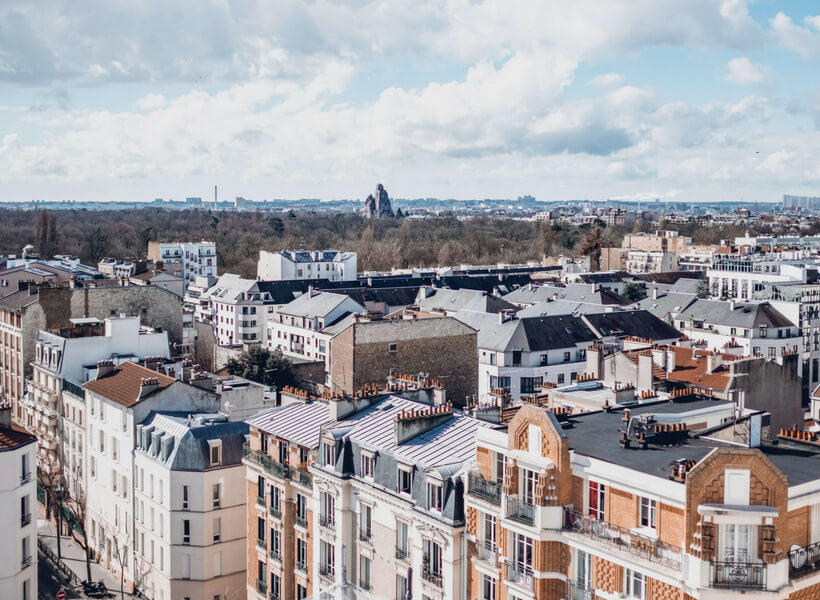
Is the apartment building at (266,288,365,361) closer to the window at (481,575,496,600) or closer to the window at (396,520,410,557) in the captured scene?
the window at (396,520,410,557)

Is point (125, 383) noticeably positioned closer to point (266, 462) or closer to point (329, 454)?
point (266, 462)

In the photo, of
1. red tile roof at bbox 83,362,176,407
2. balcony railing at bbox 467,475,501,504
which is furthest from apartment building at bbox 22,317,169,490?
balcony railing at bbox 467,475,501,504

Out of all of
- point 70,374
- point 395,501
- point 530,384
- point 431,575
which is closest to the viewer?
point 431,575

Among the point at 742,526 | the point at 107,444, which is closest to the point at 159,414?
the point at 107,444

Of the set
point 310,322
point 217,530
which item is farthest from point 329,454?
point 310,322

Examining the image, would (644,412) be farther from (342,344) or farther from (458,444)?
(342,344)

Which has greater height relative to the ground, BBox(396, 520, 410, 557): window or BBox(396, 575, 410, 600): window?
BBox(396, 520, 410, 557): window
